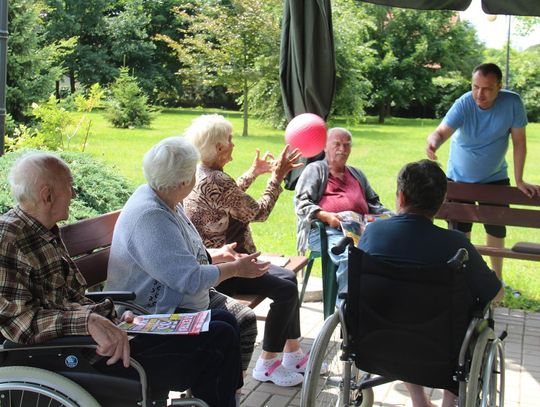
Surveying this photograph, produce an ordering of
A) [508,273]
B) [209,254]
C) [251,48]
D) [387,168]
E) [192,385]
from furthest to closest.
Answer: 1. [251,48]
2. [387,168]
3. [508,273]
4. [209,254]
5. [192,385]

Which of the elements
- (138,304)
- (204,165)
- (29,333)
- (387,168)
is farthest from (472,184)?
(387,168)

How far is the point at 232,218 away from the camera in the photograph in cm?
364

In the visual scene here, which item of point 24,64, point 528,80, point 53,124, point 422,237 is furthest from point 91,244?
point 528,80

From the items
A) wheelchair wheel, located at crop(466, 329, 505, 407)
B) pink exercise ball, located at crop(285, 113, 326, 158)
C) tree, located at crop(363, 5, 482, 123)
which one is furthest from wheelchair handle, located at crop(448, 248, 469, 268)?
tree, located at crop(363, 5, 482, 123)

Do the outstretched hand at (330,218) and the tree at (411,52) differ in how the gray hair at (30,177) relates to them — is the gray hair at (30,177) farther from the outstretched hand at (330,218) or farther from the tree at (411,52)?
the tree at (411,52)

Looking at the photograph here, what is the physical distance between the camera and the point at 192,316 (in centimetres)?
255

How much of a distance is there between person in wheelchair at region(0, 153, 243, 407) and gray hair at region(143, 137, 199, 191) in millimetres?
434

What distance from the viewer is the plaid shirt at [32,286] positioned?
2.22m

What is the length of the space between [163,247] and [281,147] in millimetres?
13717

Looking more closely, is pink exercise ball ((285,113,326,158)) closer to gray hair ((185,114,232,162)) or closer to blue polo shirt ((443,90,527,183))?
gray hair ((185,114,232,162))

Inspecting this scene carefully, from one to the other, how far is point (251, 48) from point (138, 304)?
16.3 m

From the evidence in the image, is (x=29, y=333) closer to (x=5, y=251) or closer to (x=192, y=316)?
Answer: (x=5, y=251)

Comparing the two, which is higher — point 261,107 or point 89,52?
point 89,52

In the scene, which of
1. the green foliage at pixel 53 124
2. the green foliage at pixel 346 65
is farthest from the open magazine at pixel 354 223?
the green foliage at pixel 346 65
